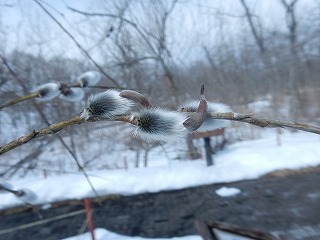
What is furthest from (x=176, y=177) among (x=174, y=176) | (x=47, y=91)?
(x=47, y=91)

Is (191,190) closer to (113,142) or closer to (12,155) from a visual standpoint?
(113,142)

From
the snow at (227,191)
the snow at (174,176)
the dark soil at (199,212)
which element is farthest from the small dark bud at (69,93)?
the snow at (227,191)

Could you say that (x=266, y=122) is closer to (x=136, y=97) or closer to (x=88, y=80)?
(x=136, y=97)

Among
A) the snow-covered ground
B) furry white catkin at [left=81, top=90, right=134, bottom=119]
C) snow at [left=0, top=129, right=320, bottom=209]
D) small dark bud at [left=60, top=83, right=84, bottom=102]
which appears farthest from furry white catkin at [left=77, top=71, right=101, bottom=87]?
the snow-covered ground

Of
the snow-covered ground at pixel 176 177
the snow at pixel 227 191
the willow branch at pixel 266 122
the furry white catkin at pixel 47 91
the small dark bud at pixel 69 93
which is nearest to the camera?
the willow branch at pixel 266 122

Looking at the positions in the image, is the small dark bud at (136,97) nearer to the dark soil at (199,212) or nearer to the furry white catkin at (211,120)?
the furry white catkin at (211,120)

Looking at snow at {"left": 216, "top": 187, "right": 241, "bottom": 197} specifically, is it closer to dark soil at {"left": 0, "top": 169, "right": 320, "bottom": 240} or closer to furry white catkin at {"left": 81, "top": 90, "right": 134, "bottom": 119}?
dark soil at {"left": 0, "top": 169, "right": 320, "bottom": 240}
